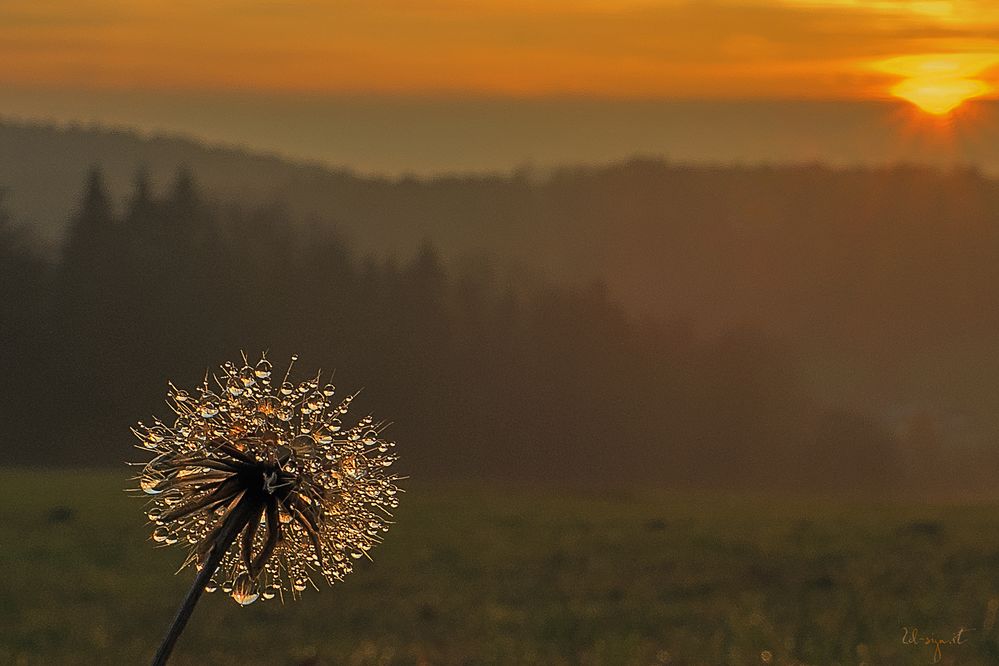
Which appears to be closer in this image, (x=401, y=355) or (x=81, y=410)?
(x=81, y=410)

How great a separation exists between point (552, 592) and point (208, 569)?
19.5 meters

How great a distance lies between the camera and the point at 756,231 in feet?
473

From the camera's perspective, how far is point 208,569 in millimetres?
2943

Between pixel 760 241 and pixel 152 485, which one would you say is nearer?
pixel 152 485

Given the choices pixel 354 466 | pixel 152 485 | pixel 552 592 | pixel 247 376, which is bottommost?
pixel 552 592

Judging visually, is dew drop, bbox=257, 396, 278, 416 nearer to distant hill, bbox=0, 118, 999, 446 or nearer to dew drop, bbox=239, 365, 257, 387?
dew drop, bbox=239, 365, 257, 387

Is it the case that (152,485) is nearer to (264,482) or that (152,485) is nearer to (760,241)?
(264,482)

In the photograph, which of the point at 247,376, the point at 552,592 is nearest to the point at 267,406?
the point at 247,376

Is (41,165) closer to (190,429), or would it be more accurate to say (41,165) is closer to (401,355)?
(401,355)

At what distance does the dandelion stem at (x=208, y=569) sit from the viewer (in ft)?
8.87

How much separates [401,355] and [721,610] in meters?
61.6

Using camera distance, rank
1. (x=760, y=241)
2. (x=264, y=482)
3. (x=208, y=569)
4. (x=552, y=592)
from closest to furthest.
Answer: (x=208, y=569) < (x=264, y=482) < (x=552, y=592) < (x=760, y=241)

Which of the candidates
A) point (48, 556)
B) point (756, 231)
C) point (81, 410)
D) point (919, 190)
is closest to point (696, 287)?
point (756, 231)

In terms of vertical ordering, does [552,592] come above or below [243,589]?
below
